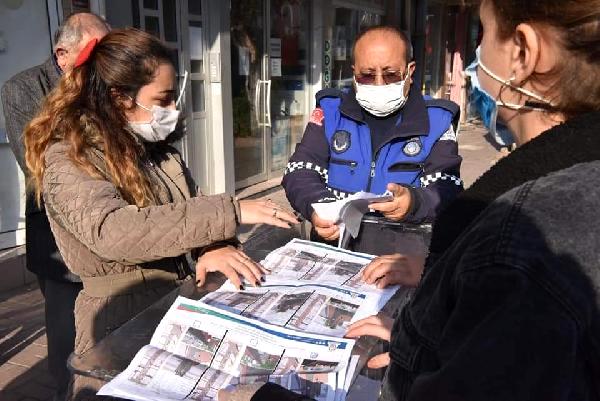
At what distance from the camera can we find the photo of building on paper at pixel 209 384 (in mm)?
1134

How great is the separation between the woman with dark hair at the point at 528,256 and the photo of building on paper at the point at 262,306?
1.92 feet

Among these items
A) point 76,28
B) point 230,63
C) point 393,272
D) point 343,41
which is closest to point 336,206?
point 393,272

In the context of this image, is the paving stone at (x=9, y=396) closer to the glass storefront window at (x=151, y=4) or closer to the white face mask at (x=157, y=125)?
the white face mask at (x=157, y=125)

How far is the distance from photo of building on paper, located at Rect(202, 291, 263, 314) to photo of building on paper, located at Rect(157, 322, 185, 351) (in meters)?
0.14

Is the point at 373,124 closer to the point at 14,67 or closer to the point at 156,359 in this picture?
the point at 156,359

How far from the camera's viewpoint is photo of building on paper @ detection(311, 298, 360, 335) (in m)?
1.37

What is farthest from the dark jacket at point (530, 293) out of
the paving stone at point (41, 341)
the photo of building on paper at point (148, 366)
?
the paving stone at point (41, 341)

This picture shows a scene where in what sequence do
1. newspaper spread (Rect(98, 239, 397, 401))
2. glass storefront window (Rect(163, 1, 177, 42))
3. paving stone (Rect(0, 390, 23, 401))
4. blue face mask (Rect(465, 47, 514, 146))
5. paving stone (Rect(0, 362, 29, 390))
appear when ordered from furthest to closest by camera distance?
glass storefront window (Rect(163, 1, 177, 42)) < paving stone (Rect(0, 362, 29, 390)) < paving stone (Rect(0, 390, 23, 401)) < newspaper spread (Rect(98, 239, 397, 401)) < blue face mask (Rect(465, 47, 514, 146))

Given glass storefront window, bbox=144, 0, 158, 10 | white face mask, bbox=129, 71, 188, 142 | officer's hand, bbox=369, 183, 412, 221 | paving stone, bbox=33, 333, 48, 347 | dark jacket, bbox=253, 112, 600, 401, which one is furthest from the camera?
glass storefront window, bbox=144, 0, 158, 10

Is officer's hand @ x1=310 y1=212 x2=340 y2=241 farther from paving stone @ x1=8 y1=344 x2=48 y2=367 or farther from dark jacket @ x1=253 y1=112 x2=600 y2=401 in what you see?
paving stone @ x1=8 y1=344 x2=48 y2=367

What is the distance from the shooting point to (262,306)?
4.77 ft

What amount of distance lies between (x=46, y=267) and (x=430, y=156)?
1.62 m

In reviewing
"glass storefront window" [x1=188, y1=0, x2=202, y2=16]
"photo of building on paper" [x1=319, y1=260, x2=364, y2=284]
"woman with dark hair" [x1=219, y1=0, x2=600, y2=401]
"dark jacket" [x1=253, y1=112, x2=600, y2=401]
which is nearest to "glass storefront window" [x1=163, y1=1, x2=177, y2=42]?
"glass storefront window" [x1=188, y1=0, x2=202, y2=16]

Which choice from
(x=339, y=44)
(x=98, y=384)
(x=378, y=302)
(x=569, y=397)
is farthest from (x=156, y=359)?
(x=339, y=44)
